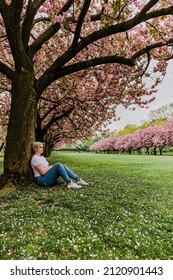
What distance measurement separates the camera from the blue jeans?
1135 cm

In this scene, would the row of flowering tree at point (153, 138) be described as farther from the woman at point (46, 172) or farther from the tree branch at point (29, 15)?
the woman at point (46, 172)

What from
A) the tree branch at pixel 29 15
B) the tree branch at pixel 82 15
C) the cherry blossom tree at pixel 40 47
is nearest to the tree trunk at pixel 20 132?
→ the cherry blossom tree at pixel 40 47

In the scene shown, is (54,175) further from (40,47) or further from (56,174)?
(40,47)

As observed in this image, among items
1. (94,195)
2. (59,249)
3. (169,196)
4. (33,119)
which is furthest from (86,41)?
(59,249)

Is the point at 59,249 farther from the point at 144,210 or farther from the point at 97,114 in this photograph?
the point at 97,114

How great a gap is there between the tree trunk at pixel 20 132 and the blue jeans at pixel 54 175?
0.79 meters

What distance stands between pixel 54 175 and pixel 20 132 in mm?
2347

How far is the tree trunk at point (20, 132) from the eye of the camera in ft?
39.3

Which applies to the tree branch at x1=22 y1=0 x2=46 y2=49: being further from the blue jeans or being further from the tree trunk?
the blue jeans

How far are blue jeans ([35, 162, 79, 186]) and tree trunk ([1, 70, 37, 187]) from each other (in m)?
0.79

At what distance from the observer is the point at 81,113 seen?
3294 cm

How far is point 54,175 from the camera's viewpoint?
460 inches

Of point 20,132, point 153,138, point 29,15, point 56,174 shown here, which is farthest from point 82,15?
point 153,138

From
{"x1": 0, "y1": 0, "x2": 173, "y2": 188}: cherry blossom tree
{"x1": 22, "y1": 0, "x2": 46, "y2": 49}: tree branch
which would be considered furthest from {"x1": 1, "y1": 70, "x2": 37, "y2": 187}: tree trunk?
{"x1": 22, "y1": 0, "x2": 46, "y2": 49}: tree branch
